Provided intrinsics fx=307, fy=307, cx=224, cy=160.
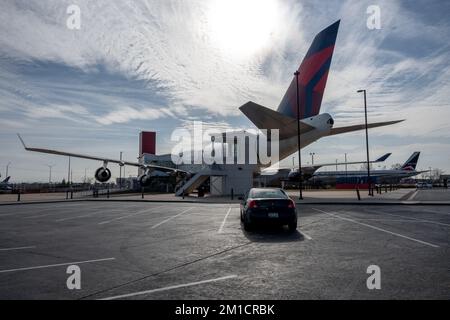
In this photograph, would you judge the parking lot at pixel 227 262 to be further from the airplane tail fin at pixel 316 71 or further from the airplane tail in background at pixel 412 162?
the airplane tail in background at pixel 412 162

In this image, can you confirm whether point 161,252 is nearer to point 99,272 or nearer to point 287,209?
point 99,272

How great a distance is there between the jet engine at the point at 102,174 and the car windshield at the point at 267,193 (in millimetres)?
21205

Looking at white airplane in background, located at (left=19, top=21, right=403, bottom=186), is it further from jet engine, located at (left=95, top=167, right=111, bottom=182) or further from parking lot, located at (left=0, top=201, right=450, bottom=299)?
parking lot, located at (left=0, top=201, right=450, bottom=299)

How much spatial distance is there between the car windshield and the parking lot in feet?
3.61

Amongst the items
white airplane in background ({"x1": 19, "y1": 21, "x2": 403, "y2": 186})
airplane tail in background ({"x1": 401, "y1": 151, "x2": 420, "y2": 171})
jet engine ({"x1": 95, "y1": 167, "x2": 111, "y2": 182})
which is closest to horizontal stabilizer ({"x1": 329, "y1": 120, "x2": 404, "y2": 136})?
white airplane in background ({"x1": 19, "y1": 21, "x2": 403, "y2": 186})

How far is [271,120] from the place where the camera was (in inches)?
963

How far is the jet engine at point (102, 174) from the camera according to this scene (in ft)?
92.1

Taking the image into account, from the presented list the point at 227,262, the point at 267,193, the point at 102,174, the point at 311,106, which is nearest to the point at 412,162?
the point at 311,106

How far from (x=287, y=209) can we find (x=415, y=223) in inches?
206

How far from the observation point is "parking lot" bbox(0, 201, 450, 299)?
13.6ft

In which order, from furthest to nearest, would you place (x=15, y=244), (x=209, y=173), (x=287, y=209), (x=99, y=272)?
(x=209, y=173) → (x=287, y=209) → (x=15, y=244) → (x=99, y=272)

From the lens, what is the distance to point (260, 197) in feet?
31.6

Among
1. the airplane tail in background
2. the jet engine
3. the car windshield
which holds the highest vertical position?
the airplane tail in background
